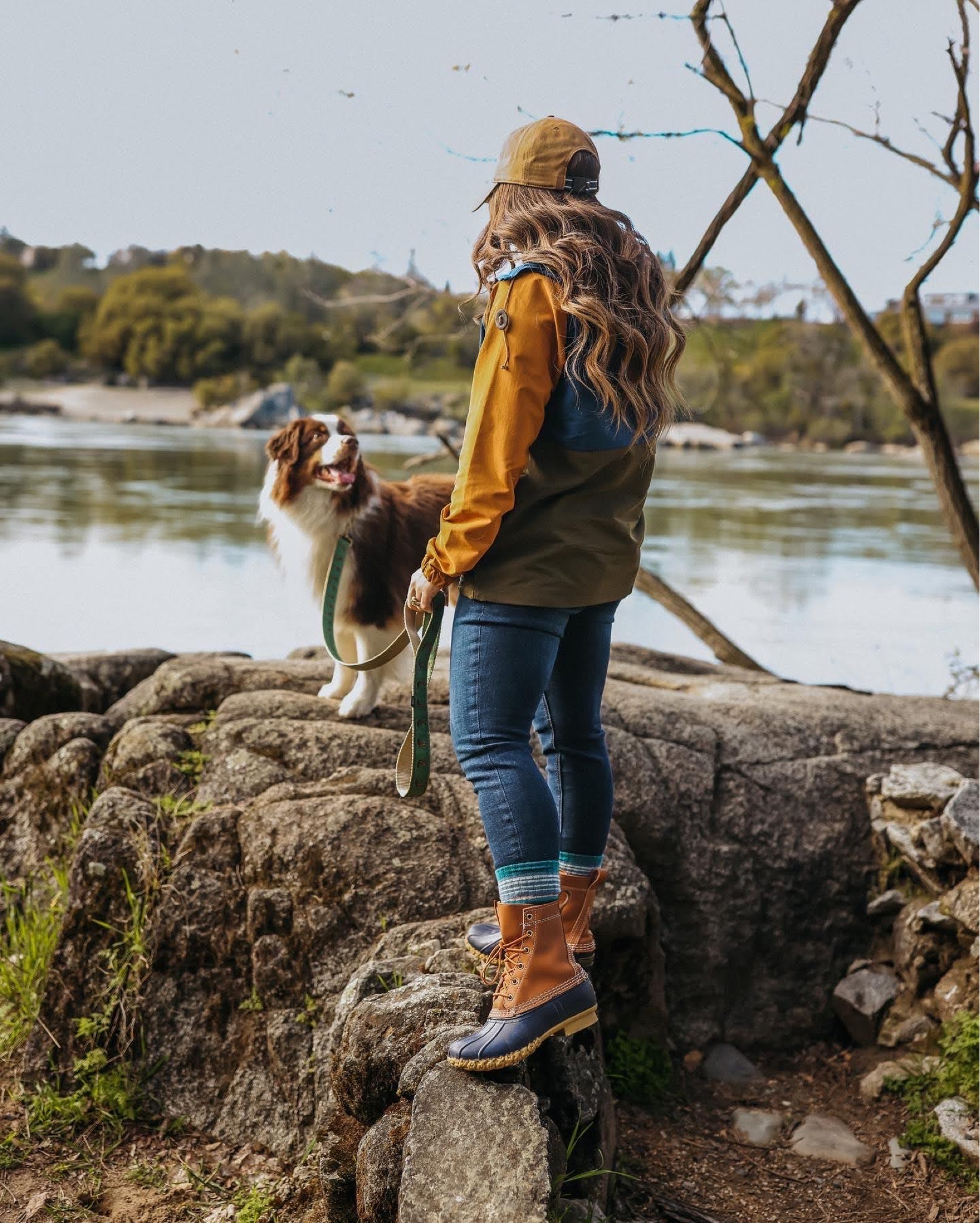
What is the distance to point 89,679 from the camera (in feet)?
16.4

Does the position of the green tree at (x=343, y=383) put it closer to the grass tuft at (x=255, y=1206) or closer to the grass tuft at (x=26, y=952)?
the grass tuft at (x=26, y=952)

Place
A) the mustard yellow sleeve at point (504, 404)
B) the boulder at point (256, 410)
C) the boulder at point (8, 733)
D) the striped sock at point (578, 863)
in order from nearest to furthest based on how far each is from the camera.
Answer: the mustard yellow sleeve at point (504, 404) → the striped sock at point (578, 863) → the boulder at point (8, 733) → the boulder at point (256, 410)

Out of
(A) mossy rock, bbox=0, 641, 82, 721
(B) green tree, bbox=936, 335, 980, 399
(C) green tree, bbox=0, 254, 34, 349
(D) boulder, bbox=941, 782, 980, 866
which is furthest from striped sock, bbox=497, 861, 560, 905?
(C) green tree, bbox=0, 254, 34, 349

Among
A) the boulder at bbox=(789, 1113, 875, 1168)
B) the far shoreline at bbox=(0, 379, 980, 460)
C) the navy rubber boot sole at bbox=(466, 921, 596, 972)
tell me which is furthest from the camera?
the far shoreline at bbox=(0, 379, 980, 460)

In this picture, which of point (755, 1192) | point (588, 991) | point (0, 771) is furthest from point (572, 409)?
point (0, 771)

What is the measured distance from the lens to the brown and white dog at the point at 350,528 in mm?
3582

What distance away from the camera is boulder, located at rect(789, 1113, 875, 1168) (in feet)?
10.4

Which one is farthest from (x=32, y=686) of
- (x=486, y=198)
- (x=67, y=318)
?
(x=67, y=318)

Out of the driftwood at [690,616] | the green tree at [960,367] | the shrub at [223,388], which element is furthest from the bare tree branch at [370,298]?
the shrub at [223,388]

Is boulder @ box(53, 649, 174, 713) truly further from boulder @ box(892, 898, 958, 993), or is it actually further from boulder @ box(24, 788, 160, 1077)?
boulder @ box(892, 898, 958, 993)

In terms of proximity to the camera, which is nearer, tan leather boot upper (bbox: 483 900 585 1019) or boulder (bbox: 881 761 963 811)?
tan leather boot upper (bbox: 483 900 585 1019)

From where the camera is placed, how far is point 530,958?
2.23m

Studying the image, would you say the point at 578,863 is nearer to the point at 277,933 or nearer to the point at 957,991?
the point at 277,933

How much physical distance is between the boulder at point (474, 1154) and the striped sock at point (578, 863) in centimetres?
48
